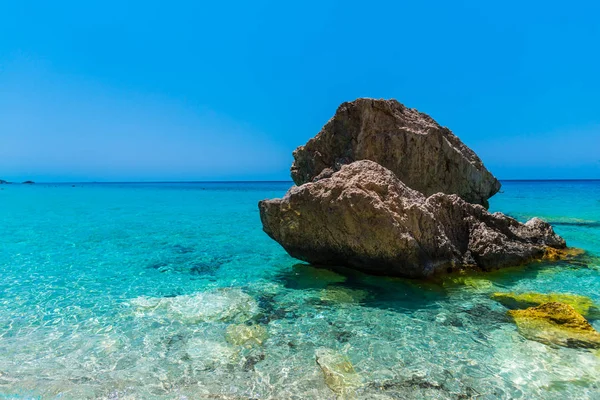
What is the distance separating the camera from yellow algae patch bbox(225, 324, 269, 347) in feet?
20.4

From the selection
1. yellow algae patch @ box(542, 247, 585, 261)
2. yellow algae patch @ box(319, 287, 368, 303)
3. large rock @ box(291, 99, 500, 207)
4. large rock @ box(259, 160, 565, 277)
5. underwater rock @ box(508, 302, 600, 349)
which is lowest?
yellow algae patch @ box(319, 287, 368, 303)

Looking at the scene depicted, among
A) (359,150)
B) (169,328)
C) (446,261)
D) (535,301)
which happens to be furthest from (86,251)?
(535,301)

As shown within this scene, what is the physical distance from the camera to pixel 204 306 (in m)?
7.98

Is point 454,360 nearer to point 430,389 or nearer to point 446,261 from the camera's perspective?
point 430,389

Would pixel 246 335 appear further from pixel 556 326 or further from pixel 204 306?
pixel 556 326

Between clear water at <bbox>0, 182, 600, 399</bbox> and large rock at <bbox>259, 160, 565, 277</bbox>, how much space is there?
559mm

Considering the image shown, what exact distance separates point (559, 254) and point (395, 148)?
640 cm

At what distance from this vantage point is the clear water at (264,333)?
5012mm

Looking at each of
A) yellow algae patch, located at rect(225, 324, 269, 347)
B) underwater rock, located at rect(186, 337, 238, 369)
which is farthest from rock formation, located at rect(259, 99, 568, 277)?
underwater rock, located at rect(186, 337, 238, 369)

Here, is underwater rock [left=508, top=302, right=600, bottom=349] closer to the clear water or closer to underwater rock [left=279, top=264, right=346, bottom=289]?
the clear water

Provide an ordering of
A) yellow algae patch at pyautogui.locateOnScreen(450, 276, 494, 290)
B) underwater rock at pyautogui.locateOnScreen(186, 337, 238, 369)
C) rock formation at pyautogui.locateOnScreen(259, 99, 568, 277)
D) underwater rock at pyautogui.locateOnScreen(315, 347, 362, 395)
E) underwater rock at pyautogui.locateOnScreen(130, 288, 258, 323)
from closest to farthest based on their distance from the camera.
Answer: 1. underwater rock at pyautogui.locateOnScreen(315, 347, 362, 395)
2. underwater rock at pyautogui.locateOnScreen(186, 337, 238, 369)
3. underwater rock at pyautogui.locateOnScreen(130, 288, 258, 323)
4. yellow algae patch at pyautogui.locateOnScreen(450, 276, 494, 290)
5. rock formation at pyautogui.locateOnScreen(259, 99, 568, 277)

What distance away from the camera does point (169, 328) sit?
6855 mm

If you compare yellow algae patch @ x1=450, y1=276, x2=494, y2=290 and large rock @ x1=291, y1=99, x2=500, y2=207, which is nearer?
yellow algae patch @ x1=450, y1=276, x2=494, y2=290

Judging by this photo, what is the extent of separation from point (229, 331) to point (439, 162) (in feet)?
38.4
